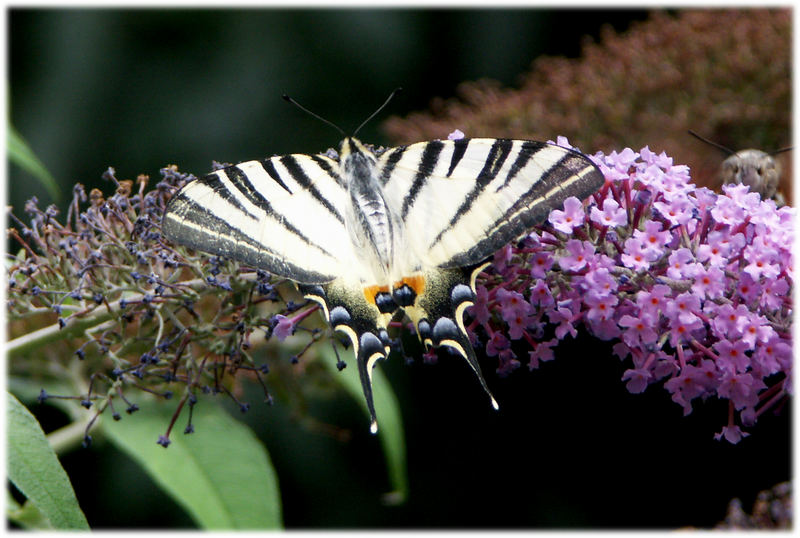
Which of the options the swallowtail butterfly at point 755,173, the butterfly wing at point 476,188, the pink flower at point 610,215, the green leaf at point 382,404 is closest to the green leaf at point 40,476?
the butterfly wing at point 476,188

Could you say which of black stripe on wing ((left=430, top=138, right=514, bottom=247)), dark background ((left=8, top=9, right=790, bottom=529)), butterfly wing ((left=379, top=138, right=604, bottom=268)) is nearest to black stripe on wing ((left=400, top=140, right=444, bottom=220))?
butterfly wing ((left=379, top=138, right=604, bottom=268))

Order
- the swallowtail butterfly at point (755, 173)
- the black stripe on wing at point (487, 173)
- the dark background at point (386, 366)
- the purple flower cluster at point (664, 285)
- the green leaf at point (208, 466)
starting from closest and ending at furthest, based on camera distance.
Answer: the purple flower cluster at point (664, 285) < the black stripe on wing at point (487, 173) < the green leaf at point (208, 466) < the swallowtail butterfly at point (755, 173) < the dark background at point (386, 366)

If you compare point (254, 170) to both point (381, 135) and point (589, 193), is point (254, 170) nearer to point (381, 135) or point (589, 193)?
point (589, 193)

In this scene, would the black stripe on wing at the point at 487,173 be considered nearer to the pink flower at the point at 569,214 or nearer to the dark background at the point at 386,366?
the pink flower at the point at 569,214

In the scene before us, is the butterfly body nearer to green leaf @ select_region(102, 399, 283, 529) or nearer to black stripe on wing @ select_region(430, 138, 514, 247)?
black stripe on wing @ select_region(430, 138, 514, 247)

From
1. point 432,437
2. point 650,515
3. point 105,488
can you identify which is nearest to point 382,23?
point 432,437

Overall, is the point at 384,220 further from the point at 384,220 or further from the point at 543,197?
the point at 543,197
